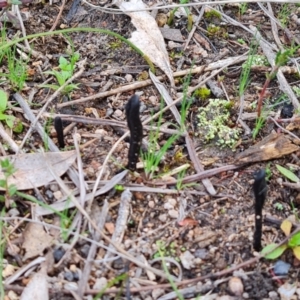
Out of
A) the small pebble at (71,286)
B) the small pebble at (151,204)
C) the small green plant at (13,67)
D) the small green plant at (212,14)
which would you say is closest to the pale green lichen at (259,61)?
the small green plant at (212,14)

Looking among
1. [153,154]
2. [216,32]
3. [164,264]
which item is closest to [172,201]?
[153,154]

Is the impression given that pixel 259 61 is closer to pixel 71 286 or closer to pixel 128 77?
pixel 128 77

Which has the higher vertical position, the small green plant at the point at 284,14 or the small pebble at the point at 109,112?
the small green plant at the point at 284,14

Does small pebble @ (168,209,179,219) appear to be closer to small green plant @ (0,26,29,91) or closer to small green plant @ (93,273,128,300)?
small green plant @ (93,273,128,300)

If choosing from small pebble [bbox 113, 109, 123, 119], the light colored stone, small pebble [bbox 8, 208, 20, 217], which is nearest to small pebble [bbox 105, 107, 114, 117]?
small pebble [bbox 113, 109, 123, 119]

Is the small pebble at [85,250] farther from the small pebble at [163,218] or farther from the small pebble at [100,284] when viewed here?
the small pebble at [163,218]
